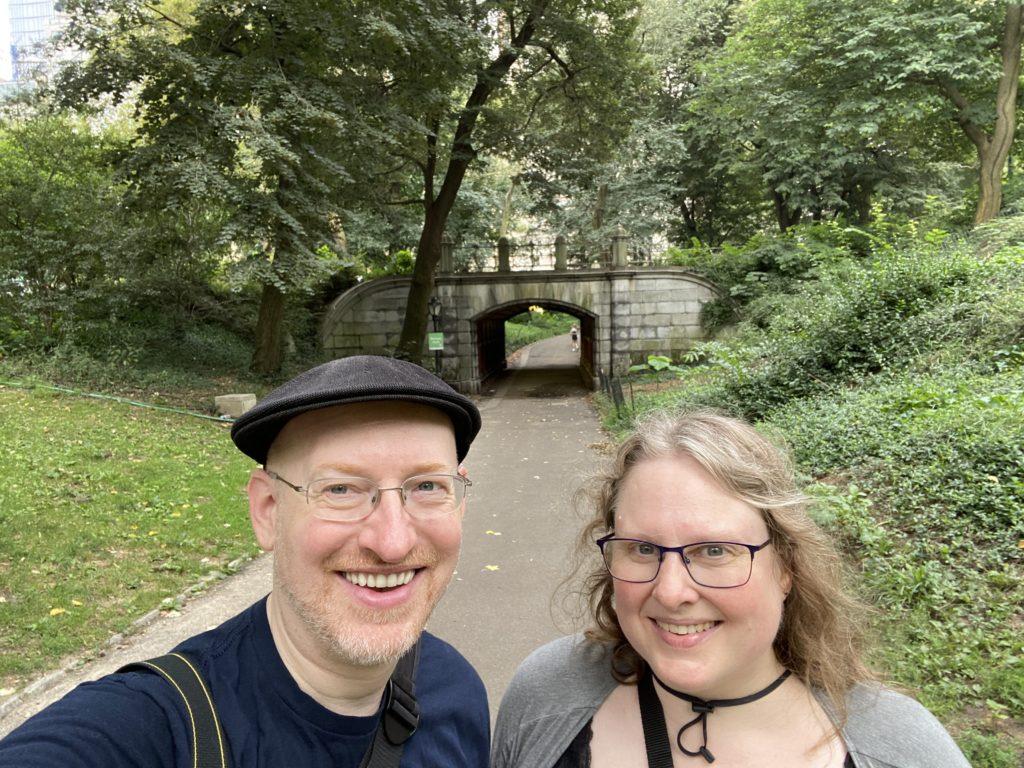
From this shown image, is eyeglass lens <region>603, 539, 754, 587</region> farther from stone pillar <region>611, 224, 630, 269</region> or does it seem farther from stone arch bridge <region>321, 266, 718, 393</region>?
stone pillar <region>611, 224, 630, 269</region>

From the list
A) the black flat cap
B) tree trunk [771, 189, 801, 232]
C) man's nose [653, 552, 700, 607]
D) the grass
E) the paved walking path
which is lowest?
the paved walking path

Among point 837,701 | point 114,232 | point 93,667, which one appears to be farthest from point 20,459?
point 837,701

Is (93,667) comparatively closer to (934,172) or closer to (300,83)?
(300,83)

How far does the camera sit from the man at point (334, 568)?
4.55 ft

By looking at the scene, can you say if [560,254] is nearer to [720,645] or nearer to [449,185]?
[449,185]

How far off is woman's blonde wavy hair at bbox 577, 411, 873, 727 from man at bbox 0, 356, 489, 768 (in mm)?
581

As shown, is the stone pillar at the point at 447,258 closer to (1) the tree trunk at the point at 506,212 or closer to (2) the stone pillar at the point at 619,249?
(2) the stone pillar at the point at 619,249

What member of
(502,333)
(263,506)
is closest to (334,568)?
(263,506)

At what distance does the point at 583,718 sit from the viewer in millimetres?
1701

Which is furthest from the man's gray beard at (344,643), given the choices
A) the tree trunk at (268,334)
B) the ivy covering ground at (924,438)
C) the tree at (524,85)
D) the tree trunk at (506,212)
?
the tree trunk at (506,212)

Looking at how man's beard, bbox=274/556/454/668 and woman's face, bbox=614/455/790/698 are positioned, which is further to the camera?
woman's face, bbox=614/455/790/698

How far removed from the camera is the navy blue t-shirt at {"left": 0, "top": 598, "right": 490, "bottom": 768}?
121cm

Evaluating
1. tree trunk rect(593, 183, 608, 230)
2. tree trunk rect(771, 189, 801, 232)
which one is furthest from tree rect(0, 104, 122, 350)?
tree trunk rect(771, 189, 801, 232)

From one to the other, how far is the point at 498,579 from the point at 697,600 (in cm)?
520
